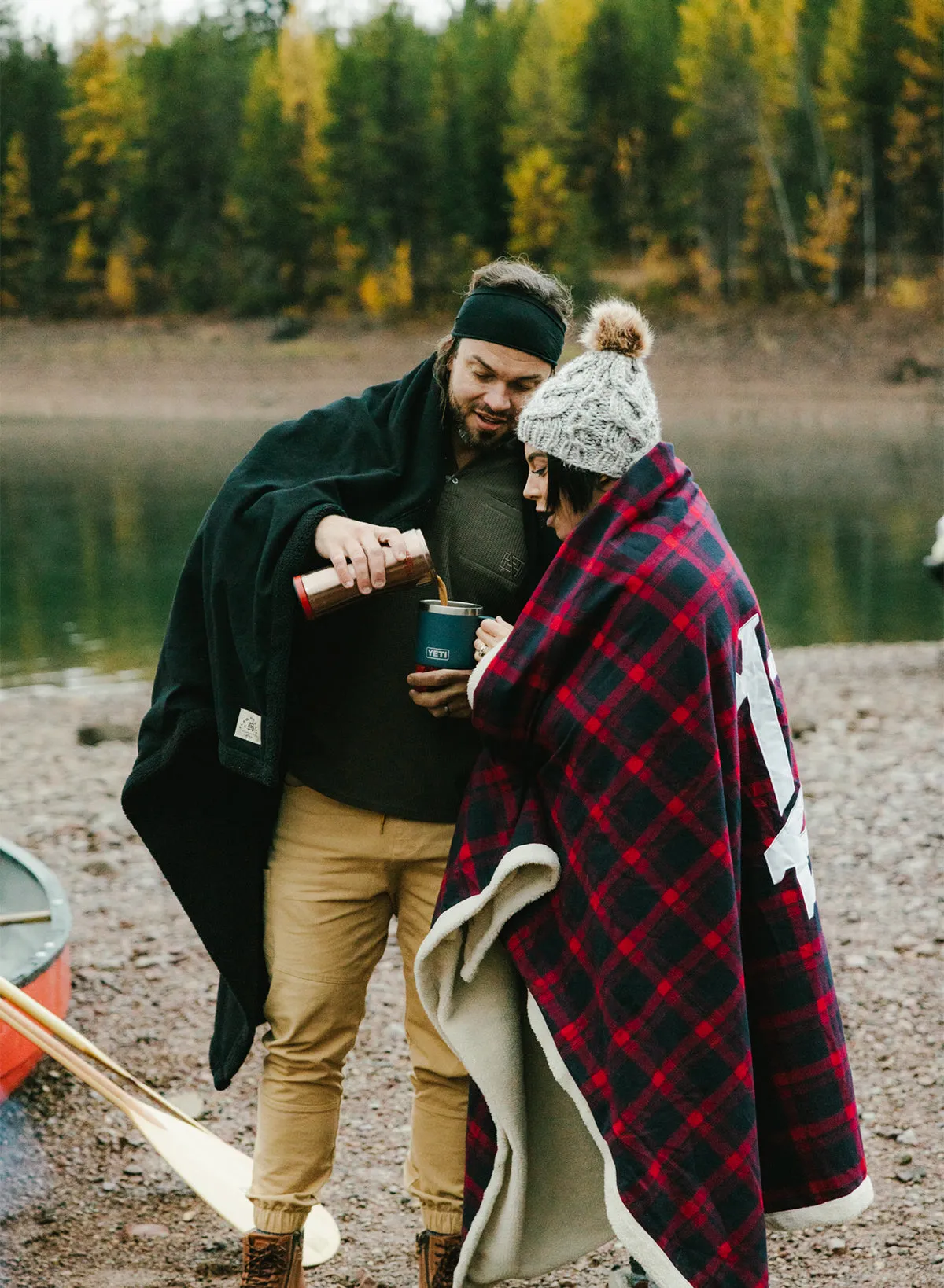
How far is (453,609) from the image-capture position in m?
2.28

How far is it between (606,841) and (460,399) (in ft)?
2.83

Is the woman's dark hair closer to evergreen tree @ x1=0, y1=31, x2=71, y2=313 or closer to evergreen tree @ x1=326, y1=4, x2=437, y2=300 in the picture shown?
evergreen tree @ x1=326, y1=4, x2=437, y2=300

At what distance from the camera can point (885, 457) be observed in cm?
2656

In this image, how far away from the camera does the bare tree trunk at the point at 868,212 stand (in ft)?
134

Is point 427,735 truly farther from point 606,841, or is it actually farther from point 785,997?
point 785,997

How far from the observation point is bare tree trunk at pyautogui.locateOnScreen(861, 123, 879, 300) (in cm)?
4075

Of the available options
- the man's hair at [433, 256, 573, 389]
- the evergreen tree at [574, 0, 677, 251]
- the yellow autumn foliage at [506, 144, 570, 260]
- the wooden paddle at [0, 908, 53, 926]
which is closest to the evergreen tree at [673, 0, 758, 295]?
the evergreen tree at [574, 0, 677, 251]

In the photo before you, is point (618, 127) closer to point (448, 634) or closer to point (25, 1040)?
point (25, 1040)

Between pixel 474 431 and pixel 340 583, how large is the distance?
0.41 metres

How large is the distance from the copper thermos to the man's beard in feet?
0.96

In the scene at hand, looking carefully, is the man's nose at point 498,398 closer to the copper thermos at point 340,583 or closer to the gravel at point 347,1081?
the copper thermos at point 340,583

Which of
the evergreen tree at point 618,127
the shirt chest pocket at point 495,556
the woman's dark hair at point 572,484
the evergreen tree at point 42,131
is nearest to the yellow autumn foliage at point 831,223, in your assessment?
the evergreen tree at point 618,127

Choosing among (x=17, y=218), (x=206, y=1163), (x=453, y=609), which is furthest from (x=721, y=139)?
(x=453, y=609)

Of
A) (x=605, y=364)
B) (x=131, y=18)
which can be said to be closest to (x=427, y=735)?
(x=605, y=364)
